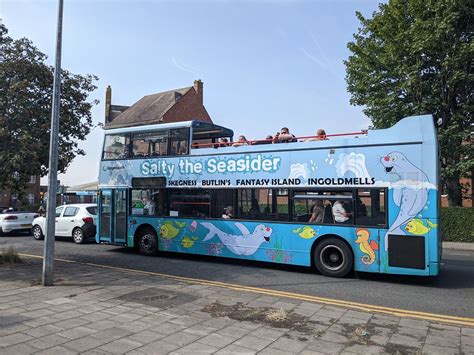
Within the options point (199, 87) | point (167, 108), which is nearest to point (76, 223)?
point (167, 108)

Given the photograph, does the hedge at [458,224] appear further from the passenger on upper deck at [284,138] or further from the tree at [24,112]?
the tree at [24,112]

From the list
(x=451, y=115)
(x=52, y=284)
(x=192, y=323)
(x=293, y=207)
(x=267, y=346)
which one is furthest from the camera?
(x=451, y=115)

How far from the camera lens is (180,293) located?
7.46 meters

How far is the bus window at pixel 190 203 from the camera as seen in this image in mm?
11352

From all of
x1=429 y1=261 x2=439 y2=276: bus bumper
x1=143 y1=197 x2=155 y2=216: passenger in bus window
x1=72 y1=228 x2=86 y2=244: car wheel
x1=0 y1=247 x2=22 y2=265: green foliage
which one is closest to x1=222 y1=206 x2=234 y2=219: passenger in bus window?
x1=143 y1=197 x2=155 y2=216: passenger in bus window

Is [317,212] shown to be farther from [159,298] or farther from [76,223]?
[76,223]

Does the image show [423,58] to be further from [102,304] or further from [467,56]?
[102,304]

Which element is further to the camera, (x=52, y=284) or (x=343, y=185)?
(x=343, y=185)

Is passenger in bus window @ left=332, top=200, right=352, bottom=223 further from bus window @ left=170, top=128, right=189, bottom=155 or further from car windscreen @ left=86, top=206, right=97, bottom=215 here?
car windscreen @ left=86, top=206, right=97, bottom=215

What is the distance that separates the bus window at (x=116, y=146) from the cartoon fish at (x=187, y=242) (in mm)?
3415

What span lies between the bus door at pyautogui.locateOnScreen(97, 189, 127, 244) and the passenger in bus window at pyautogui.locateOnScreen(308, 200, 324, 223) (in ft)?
20.8

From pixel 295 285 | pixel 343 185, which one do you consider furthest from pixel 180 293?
pixel 343 185

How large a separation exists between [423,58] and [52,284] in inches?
727

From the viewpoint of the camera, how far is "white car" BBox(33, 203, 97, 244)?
16.2m
